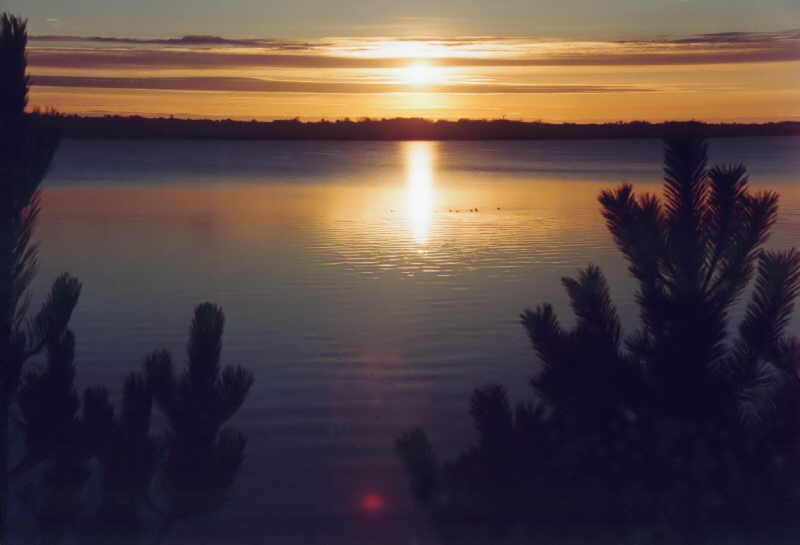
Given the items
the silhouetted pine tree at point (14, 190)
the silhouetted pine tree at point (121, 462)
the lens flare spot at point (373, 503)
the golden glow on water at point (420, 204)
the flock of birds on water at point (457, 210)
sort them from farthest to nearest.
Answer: the flock of birds on water at point (457, 210)
the golden glow on water at point (420, 204)
the lens flare spot at point (373, 503)
the silhouetted pine tree at point (121, 462)
the silhouetted pine tree at point (14, 190)

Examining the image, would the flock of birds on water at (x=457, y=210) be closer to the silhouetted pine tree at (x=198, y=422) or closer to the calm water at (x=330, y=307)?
the calm water at (x=330, y=307)

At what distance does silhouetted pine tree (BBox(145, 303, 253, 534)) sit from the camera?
3.34 meters

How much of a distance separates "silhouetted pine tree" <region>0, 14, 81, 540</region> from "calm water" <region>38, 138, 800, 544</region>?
31.9 inches

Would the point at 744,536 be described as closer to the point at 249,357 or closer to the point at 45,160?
the point at 45,160

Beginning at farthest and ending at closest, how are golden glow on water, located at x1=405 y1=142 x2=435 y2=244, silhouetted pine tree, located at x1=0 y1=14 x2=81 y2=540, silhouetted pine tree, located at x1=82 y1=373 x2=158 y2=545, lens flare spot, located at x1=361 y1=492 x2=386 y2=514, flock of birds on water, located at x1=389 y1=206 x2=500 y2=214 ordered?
flock of birds on water, located at x1=389 y1=206 x2=500 y2=214 → golden glow on water, located at x1=405 y1=142 x2=435 y2=244 → lens flare spot, located at x1=361 y1=492 x2=386 y2=514 → silhouetted pine tree, located at x1=82 y1=373 x2=158 y2=545 → silhouetted pine tree, located at x1=0 y1=14 x2=81 y2=540

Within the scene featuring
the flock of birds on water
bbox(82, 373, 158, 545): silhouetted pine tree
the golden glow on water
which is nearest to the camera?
bbox(82, 373, 158, 545): silhouetted pine tree

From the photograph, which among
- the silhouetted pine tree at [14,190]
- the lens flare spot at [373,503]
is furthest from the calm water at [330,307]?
the silhouetted pine tree at [14,190]

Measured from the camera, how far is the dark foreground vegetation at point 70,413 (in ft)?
10.2

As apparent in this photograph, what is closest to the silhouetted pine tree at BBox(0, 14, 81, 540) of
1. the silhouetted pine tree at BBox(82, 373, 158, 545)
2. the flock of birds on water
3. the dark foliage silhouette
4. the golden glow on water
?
the silhouetted pine tree at BBox(82, 373, 158, 545)

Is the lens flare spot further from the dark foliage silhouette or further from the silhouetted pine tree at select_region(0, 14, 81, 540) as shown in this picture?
the silhouetted pine tree at select_region(0, 14, 81, 540)

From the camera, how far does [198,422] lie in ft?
11.0

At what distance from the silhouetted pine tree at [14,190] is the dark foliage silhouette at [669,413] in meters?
1.19

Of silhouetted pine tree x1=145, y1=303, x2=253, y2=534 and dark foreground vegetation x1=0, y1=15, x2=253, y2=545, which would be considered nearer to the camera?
dark foreground vegetation x1=0, y1=15, x2=253, y2=545

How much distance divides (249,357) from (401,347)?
1204 millimetres
